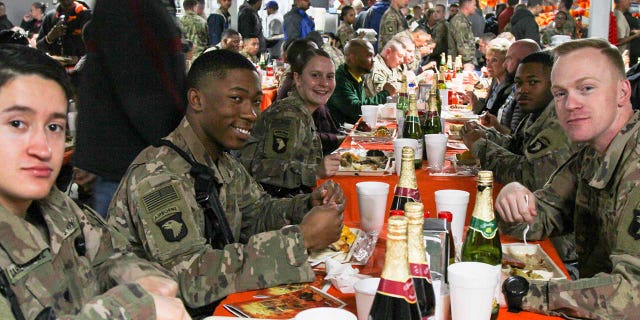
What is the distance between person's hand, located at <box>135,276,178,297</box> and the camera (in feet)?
5.08

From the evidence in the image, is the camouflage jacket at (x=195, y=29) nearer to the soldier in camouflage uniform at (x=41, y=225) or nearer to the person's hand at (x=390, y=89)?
the person's hand at (x=390, y=89)

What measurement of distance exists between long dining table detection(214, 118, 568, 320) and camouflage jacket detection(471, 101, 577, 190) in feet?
0.39

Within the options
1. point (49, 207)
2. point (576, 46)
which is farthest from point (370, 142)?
point (49, 207)

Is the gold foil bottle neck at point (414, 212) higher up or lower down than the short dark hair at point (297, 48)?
lower down

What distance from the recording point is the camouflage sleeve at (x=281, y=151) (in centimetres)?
356

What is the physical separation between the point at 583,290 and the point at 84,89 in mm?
2160

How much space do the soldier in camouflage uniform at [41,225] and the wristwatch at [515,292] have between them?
2.53ft

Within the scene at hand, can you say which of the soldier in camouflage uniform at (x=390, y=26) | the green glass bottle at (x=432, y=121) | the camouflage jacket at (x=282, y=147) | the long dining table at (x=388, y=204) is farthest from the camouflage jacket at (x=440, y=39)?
the camouflage jacket at (x=282, y=147)

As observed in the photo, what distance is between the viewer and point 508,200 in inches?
86.1

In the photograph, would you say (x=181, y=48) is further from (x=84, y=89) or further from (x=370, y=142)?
(x=370, y=142)

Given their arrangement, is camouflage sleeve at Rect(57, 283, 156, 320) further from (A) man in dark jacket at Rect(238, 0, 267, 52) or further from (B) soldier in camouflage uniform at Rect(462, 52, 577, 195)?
(A) man in dark jacket at Rect(238, 0, 267, 52)

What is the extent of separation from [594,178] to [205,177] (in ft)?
3.87

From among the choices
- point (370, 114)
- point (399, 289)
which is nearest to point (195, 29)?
point (370, 114)

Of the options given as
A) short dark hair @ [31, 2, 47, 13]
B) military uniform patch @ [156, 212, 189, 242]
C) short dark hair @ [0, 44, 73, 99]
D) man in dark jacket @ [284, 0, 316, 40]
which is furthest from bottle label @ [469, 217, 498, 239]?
short dark hair @ [31, 2, 47, 13]
